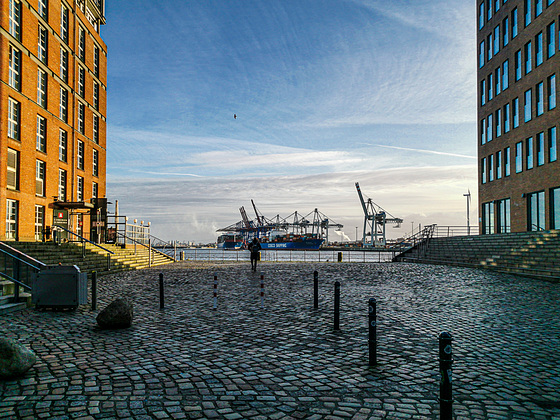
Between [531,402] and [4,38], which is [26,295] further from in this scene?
[4,38]

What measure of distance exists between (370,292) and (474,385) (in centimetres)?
929

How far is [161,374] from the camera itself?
565 cm

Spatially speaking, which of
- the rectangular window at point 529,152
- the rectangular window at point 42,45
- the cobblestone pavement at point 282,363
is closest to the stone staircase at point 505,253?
the rectangular window at point 529,152

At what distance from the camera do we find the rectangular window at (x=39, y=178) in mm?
26109

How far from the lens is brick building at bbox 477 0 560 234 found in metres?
28.5

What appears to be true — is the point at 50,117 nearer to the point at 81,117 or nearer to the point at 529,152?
the point at 81,117

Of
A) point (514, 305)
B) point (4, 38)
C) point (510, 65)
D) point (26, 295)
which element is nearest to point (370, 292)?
point (514, 305)

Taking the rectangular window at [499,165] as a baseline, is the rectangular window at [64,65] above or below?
above

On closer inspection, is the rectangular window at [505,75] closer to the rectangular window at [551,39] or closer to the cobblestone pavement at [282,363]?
the rectangular window at [551,39]

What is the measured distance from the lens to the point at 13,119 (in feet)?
77.9

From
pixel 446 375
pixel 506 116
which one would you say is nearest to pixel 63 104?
pixel 446 375

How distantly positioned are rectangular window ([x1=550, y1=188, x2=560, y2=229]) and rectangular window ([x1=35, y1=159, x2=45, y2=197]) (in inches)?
1288

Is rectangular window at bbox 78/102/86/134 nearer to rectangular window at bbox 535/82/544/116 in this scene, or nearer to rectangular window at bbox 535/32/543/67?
rectangular window at bbox 535/82/544/116

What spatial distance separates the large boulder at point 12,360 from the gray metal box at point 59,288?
212 inches
